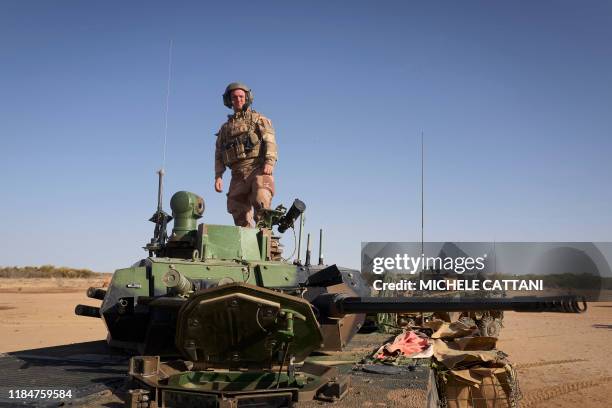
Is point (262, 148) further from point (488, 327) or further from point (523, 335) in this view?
point (523, 335)

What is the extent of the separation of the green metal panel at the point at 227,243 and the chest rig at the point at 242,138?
2286mm

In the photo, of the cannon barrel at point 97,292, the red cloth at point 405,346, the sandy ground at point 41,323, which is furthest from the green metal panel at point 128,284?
the sandy ground at point 41,323

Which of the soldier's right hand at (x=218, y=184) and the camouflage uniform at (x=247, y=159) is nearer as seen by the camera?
the camouflage uniform at (x=247, y=159)

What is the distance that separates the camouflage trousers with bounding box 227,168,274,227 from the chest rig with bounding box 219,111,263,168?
295mm

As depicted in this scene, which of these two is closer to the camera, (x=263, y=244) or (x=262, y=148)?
(x=263, y=244)

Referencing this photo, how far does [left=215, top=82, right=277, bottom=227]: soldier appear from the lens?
891 cm

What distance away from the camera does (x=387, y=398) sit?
4168 millimetres

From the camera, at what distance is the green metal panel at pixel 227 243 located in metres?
6.68

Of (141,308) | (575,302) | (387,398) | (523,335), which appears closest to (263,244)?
(141,308)

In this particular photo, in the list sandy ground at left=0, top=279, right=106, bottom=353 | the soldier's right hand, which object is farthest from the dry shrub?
the soldier's right hand

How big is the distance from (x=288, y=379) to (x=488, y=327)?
12411 mm

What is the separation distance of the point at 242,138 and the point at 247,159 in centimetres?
33

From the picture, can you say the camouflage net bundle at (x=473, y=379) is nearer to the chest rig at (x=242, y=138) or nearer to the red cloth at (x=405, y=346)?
the red cloth at (x=405, y=346)

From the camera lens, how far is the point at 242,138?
9.00 m
